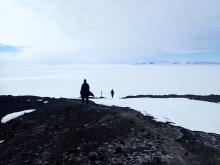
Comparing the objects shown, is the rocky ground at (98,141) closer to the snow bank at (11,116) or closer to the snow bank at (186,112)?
the snow bank at (11,116)

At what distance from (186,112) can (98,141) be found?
1574cm

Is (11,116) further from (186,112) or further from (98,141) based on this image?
(186,112)

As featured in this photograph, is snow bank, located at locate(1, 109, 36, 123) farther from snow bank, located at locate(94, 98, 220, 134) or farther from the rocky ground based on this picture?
snow bank, located at locate(94, 98, 220, 134)

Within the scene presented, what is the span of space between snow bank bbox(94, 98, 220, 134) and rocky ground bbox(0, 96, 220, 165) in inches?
94.0

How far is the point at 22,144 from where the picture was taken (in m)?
22.9

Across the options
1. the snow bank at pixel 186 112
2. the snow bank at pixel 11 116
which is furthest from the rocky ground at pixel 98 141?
the snow bank at pixel 186 112

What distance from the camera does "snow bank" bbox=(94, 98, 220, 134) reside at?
29906mm

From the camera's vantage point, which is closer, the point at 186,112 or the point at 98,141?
the point at 98,141

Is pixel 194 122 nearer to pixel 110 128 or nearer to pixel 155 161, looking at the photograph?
pixel 110 128

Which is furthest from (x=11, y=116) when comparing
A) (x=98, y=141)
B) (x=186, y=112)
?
(x=186, y=112)

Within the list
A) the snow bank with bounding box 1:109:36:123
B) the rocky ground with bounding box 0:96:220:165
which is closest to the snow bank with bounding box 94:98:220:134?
the rocky ground with bounding box 0:96:220:165

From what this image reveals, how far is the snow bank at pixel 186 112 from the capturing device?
29906 millimetres

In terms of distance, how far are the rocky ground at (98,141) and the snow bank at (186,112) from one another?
2387 mm

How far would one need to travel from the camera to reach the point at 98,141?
69.6ft
